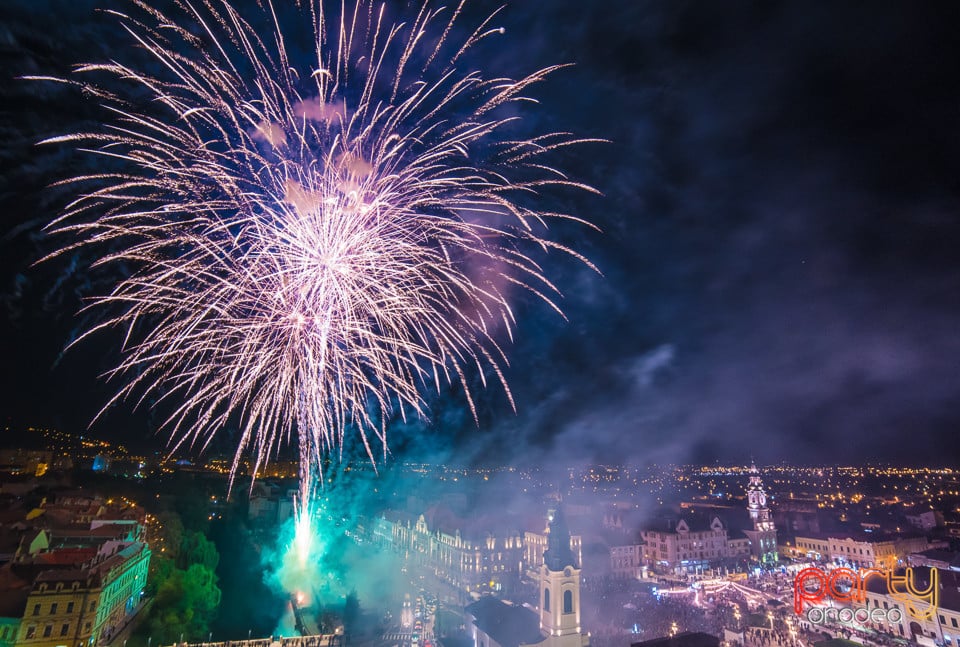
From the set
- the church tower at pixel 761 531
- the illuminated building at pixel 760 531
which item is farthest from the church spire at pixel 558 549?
the church tower at pixel 761 531

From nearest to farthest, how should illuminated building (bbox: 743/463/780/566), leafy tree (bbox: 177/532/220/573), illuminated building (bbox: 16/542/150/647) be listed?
1. illuminated building (bbox: 16/542/150/647)
2. leafy tree (bbox: 177/532/220/573)
3. illuminated building (bbox: 743/463/780/566)

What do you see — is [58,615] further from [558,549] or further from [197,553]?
[558,549]

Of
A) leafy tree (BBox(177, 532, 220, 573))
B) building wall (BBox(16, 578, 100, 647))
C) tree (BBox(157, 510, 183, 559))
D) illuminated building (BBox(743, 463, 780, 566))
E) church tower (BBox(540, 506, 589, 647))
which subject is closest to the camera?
building wall (BBox(16, 578, 100, 647))

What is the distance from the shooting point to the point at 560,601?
77.8ft

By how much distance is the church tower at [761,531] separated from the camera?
54281 mm

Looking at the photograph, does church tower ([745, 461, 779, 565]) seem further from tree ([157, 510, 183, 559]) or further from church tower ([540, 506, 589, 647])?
tree ([157, 510, 183, 559])

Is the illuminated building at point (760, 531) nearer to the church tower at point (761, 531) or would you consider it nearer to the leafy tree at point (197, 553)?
the church tower at point (761, 531)

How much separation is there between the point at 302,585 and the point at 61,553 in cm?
1798

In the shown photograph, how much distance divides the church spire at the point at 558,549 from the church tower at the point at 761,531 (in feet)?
133

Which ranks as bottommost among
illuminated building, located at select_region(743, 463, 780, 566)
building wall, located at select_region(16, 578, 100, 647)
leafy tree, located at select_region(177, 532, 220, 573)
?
building wall, located at select_region(16, 578, 100, 647)

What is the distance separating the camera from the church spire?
24344 millimetres

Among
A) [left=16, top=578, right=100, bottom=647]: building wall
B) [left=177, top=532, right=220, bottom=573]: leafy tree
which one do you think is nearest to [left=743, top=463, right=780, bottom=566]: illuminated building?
[left=177, top=532, right=220, bottom=573]: leafy tree

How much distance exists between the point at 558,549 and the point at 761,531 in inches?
1717

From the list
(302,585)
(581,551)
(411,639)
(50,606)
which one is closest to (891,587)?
(581,551)
